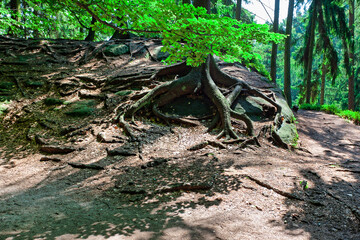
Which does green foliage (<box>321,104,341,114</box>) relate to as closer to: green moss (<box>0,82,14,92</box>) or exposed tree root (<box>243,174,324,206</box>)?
exposed tree root (<box>243,174,324,206</box>)

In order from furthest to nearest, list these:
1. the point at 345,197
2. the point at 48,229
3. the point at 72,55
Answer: the point at 72,55
the point at 345,197
the point at 48,229

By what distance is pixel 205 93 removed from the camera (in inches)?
→ 314

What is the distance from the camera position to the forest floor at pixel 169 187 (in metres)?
2.90

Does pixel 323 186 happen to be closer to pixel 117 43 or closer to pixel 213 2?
pixel 117 43

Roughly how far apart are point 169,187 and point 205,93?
4.64 meters

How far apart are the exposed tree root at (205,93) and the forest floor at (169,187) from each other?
470mm

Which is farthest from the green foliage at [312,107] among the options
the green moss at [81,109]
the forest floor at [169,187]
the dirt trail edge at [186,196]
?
the green moss at [81,109]

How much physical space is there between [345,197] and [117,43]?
12.7 metres

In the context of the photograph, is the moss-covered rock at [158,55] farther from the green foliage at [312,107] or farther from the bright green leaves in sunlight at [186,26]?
the green foliage at [312,107]

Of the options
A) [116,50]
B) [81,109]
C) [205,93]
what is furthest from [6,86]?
[205,93]

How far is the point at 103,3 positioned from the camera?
14.6 feet

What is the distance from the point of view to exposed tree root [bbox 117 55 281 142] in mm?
6711

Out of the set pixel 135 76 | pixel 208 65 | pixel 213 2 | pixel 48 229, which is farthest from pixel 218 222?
pixel 213 2

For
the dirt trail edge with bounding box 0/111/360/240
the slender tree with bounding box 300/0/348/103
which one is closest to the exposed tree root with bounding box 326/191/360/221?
the dirt trail edge with bounding box 0/111/360/240
